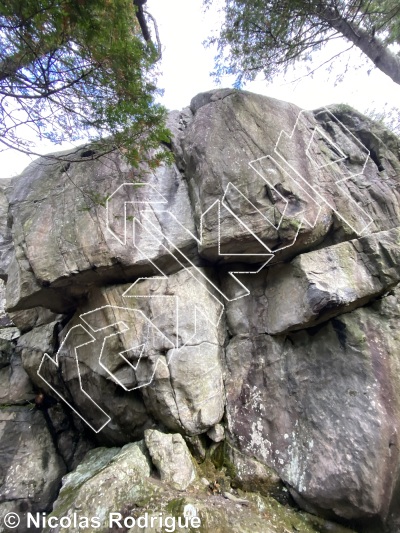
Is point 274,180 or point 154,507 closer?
point 154,507

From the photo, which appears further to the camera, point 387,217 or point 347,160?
point 347,160

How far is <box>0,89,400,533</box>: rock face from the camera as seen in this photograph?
3.91 meters

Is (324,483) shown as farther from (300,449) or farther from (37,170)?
(37,170)

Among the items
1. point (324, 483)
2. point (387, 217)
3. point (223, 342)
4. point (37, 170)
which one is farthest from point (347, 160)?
point (37, 170)

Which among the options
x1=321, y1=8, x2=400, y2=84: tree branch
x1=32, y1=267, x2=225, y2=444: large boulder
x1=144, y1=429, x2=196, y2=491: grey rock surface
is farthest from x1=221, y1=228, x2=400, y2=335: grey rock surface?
x1=321, y1=8, x2=400, y2=84: tree branch

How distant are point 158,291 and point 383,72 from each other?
6.08 metres

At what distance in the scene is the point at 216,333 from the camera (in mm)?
5121

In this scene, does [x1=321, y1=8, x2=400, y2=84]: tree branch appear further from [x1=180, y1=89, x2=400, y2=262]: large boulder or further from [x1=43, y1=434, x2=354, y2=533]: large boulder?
[x1=43, y1=434, x2=354, y2=533]: large boulder

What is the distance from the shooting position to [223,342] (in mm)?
5211
